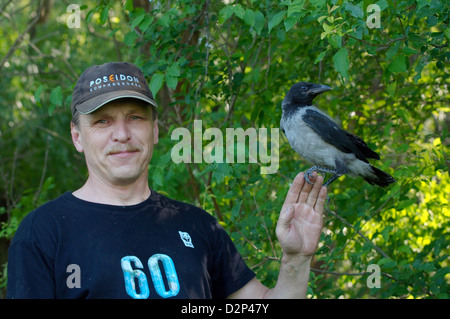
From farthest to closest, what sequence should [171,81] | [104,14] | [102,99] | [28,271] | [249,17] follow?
1. [104,14]
2. [171,81]
3. [249,17]
4. [102,99]
5. [28,271]

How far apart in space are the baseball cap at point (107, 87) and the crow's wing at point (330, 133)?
955mm

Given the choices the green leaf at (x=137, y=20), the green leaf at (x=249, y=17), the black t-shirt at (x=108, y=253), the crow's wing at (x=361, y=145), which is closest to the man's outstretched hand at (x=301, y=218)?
the black t-shirt at (x=108, y=253)

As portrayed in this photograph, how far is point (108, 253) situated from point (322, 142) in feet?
4.45

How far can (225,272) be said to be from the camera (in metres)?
2.65

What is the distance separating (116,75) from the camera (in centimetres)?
260

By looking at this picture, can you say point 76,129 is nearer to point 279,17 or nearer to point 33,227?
point 33,227

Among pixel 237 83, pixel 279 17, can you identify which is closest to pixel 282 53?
pixel 237 83

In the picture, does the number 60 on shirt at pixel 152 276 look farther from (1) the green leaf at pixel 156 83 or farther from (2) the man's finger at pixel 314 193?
(1) the green leaf at pixel 156 83

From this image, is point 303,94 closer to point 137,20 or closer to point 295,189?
point 295,189

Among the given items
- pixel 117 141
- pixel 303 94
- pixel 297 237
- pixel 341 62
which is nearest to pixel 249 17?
pixel 303 94

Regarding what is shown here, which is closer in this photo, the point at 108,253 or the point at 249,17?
the point at 108,253

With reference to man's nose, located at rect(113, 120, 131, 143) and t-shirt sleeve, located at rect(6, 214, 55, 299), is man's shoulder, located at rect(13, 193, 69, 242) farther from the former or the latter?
man's nose, located at rect(113, 120, 131, 143)

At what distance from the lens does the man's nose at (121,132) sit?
2514mm

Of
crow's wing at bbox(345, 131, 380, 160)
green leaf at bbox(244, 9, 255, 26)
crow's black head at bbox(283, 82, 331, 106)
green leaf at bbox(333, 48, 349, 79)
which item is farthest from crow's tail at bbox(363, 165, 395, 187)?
green leaf at bbox(244, 9, 255, 26)
